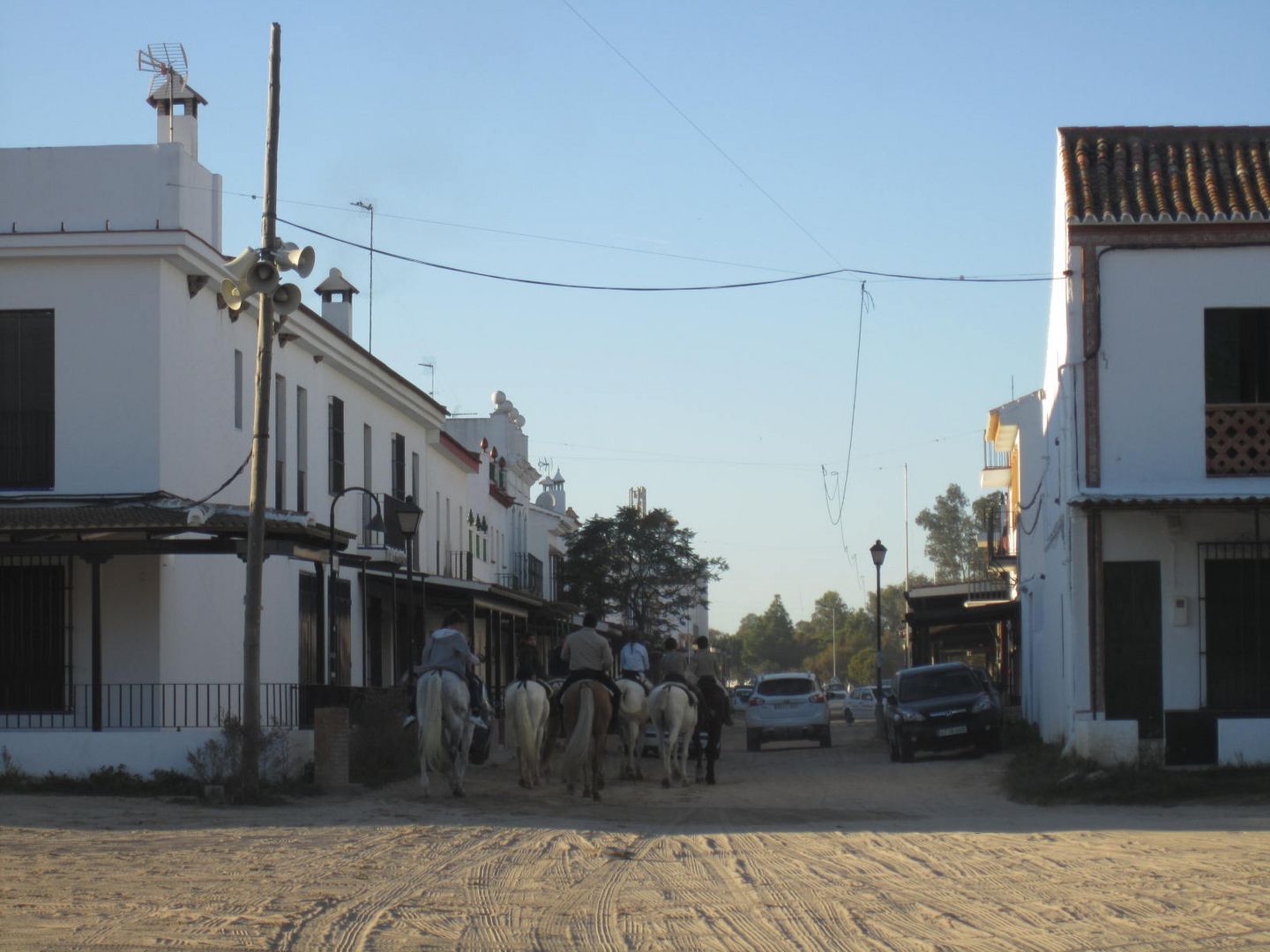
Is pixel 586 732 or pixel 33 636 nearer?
pixel 586 732

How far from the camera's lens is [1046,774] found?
19.4 metres

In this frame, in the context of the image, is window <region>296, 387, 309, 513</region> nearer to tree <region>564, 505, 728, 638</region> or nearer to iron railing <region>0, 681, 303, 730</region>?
iron railing <region>0, 681, 303, 730</region>

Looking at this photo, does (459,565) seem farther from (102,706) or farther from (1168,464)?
(1168,464)

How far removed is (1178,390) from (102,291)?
14.1 metres

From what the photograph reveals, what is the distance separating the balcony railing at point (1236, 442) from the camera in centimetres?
2048

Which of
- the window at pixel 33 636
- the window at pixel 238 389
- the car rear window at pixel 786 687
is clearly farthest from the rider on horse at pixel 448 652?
the car rear window at pixel 786 687

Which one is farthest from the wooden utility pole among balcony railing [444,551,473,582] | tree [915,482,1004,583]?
tree [915,482,1004,583]

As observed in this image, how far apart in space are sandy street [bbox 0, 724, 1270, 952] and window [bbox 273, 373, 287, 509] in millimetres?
8569

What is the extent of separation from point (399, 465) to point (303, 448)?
741cm

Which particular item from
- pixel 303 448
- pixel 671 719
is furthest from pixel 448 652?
pixel 303 448

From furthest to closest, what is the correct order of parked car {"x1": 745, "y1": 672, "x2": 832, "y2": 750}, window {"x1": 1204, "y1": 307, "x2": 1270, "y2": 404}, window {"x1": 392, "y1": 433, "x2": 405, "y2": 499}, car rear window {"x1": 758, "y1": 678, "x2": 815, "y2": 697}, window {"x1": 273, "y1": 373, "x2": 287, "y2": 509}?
window {"x1": 392, "y1": 433, "x2": 405, "y2": 499}, car rear window {"x1": 758, "y1": 678, "x2": 815, "y2": 697}, parked car {"x1": 745, "y1": 672, "x2": 832, "y2": 750}, window {"x1": 273, "y1": 373, "x2": 287, "y2": 509}, window {"x1": 1204, "y1": 307, "x2": 1270, "y2": 404}

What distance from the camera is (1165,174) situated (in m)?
21.7

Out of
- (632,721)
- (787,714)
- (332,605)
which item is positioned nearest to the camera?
(632,721)

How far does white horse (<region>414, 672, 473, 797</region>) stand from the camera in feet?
58.9
